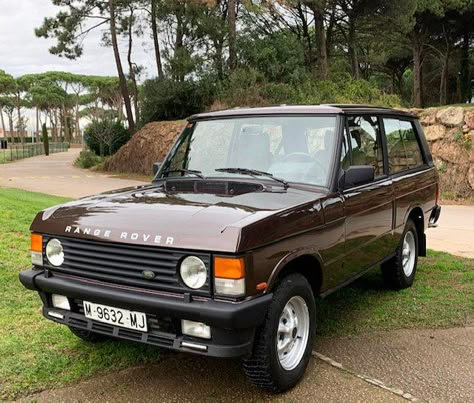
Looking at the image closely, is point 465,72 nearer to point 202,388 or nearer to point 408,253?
point 408,253

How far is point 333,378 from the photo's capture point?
343 centimetres

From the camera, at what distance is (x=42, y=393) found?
3217 millimetres

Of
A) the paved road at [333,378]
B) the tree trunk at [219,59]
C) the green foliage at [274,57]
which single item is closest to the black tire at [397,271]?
the paved road at [333,378]

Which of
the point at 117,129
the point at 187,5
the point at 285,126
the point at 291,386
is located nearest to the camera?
the point at 291,386

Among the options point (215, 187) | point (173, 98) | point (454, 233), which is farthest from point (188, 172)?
point (173, 98)

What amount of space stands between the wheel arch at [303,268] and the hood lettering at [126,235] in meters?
0.66

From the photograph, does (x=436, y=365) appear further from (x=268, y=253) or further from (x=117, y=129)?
(x=117, y=129)

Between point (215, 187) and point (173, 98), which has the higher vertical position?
point (173, 98)

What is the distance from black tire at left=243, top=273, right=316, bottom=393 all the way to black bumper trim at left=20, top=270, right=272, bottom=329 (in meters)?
0.13

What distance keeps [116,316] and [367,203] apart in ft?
7.36

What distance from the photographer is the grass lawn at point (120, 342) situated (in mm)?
3494

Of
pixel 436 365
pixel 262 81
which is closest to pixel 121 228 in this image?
pixel 436 365

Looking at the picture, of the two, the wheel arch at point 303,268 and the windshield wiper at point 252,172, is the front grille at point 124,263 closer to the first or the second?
the wheel arch at point 303,268

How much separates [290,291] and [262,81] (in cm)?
1717
